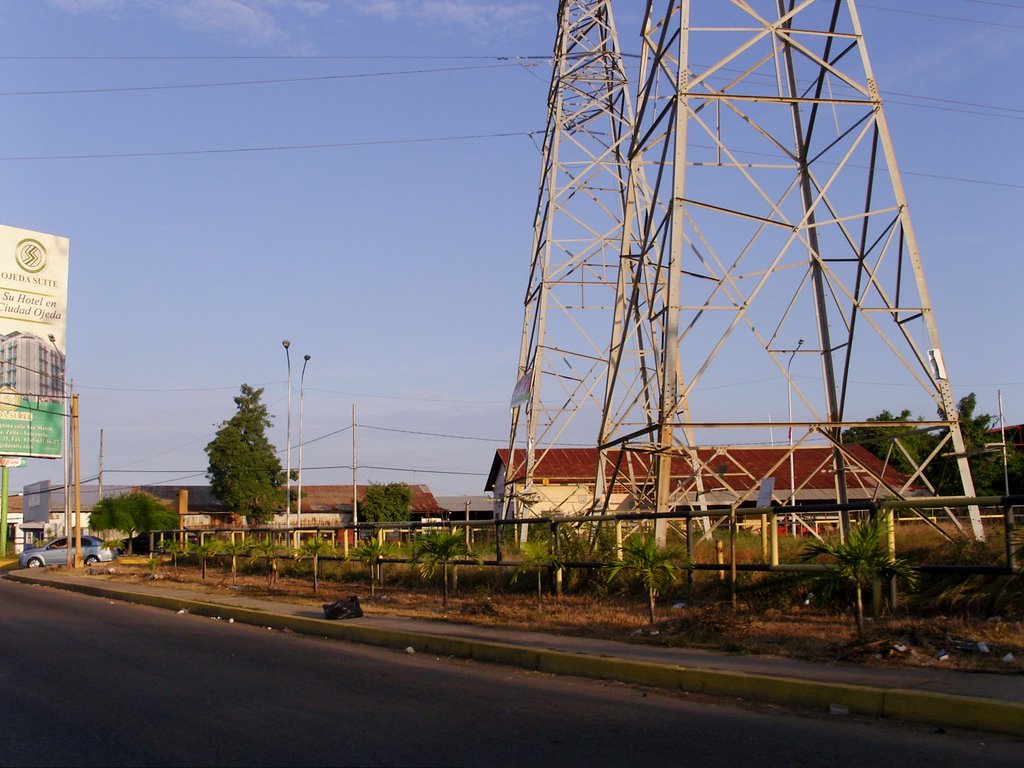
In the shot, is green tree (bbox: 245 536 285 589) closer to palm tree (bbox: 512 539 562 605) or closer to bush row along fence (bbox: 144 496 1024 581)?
bush row along fence (bbox: 144 496 1024 581)

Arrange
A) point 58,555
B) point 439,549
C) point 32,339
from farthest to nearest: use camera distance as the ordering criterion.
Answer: point 32,339 < point 58,555 < point 439,549

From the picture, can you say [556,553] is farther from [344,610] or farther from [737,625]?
[737,625]

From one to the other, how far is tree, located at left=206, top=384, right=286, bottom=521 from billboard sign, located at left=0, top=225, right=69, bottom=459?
20.3m

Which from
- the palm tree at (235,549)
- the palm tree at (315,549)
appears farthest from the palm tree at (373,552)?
the palm tree at (235,549)

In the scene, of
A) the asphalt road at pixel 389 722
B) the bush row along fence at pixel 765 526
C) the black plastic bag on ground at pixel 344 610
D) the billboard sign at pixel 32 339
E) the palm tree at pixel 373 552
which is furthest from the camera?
the billboard sign at pixel 32 339

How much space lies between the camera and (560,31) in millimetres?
28906

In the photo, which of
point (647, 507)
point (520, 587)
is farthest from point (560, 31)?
point (520, 587)

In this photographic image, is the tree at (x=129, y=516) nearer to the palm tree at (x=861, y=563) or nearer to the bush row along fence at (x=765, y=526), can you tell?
the bush row along fence at (x=765, y=526)

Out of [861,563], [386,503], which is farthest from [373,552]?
[386,503]

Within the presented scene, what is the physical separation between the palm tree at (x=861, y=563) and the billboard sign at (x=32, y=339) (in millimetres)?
42813

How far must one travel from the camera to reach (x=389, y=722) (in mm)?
8094

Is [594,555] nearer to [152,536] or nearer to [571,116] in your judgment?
[571,116]

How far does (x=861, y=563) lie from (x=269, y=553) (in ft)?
61.2

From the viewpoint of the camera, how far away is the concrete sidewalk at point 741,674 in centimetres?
764
